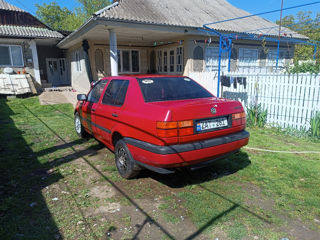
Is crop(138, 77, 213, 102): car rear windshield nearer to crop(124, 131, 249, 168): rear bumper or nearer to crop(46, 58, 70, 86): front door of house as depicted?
crop(124, 131, 249, 168): rear bumper

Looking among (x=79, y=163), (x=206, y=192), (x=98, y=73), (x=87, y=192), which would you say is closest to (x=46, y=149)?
(x=79, y=163)

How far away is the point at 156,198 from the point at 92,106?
7.97 ft

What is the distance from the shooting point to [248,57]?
15406 mm

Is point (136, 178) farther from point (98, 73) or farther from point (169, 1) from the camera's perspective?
point (169, 1)

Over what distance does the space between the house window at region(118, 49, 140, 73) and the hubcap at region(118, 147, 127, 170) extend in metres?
12.0

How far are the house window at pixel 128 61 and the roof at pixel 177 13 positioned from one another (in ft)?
12.5

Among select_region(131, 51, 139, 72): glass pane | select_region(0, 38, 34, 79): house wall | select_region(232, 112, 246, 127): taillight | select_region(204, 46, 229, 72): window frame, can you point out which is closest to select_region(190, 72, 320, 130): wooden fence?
select_region(232, 112, 246, 127): taillight

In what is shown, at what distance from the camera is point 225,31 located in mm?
12406

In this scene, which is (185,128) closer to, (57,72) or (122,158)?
(122,158)

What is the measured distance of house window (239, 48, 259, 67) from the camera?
49.5 feet

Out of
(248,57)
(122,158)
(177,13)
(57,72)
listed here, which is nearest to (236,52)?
(248,57)

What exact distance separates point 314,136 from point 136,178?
4.82 m

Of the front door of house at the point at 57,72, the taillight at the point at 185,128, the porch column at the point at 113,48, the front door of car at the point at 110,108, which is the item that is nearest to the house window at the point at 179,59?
the porch column at the point at 113,48

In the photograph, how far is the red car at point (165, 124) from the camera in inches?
112
